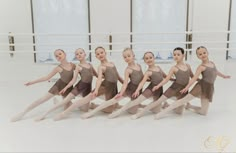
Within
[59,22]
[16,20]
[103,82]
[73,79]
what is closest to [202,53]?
[103,82]

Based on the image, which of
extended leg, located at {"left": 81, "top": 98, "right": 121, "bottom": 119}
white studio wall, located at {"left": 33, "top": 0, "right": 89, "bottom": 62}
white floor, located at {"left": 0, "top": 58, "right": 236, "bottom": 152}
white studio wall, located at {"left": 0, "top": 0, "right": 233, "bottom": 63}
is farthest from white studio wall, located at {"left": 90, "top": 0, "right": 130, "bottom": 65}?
extended leg, located at {"left": 81, "top": 98, "right": 121, "bottom": 119}

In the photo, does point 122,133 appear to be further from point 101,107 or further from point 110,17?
point 110,17

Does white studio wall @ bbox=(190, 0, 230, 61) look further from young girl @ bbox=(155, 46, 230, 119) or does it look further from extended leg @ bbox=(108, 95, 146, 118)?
extended leg @ bbox=(108, 95, 146, 118)

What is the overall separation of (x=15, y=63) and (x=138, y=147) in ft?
12.6

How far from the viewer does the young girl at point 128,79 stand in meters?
3.25

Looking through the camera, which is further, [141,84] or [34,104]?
[34,104]

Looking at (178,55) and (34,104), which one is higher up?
(178,55)

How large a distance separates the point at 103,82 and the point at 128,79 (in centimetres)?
29

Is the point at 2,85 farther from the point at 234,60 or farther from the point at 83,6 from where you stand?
the point at 234,60

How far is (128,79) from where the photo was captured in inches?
129

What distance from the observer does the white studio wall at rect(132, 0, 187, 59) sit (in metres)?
6.86

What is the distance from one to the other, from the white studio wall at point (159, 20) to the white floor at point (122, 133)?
322 centimetres

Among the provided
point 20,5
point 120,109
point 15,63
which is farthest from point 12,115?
point 20,5

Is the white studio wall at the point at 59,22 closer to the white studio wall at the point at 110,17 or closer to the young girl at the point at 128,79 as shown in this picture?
the white studio wall at the point at 110,17
